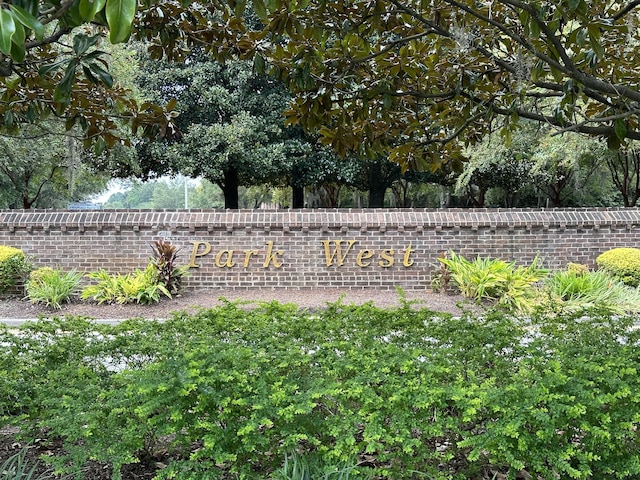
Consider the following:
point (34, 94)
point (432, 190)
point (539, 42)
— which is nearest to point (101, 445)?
point (34, 94)

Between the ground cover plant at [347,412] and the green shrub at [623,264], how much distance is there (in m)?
9.09

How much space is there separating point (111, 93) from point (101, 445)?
2665mm

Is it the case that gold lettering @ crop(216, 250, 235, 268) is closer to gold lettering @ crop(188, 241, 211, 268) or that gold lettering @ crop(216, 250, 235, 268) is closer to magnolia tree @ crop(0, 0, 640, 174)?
gold lettering @ crop(188, 241, 211, 268)

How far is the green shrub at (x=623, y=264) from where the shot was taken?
456 inches

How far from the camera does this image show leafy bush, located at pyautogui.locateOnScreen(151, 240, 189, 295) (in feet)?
37.4

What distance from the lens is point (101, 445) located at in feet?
9.53

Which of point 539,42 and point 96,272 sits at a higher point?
point 539,42

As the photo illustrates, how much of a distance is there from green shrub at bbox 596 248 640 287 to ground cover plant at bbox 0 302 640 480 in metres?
9.09

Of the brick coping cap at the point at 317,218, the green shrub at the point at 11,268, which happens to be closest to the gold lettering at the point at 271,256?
the brick coping cap at the point at 317,218

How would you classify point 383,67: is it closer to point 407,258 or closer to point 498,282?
point 498,282

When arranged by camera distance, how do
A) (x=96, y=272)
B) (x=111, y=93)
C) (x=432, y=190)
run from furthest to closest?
(x=432, y=190), (x=96, y=272), (x=111, y=93)

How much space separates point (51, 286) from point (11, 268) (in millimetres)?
1300

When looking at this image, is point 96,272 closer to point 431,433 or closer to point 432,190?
point 431,433

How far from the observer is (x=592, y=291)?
412 inches
